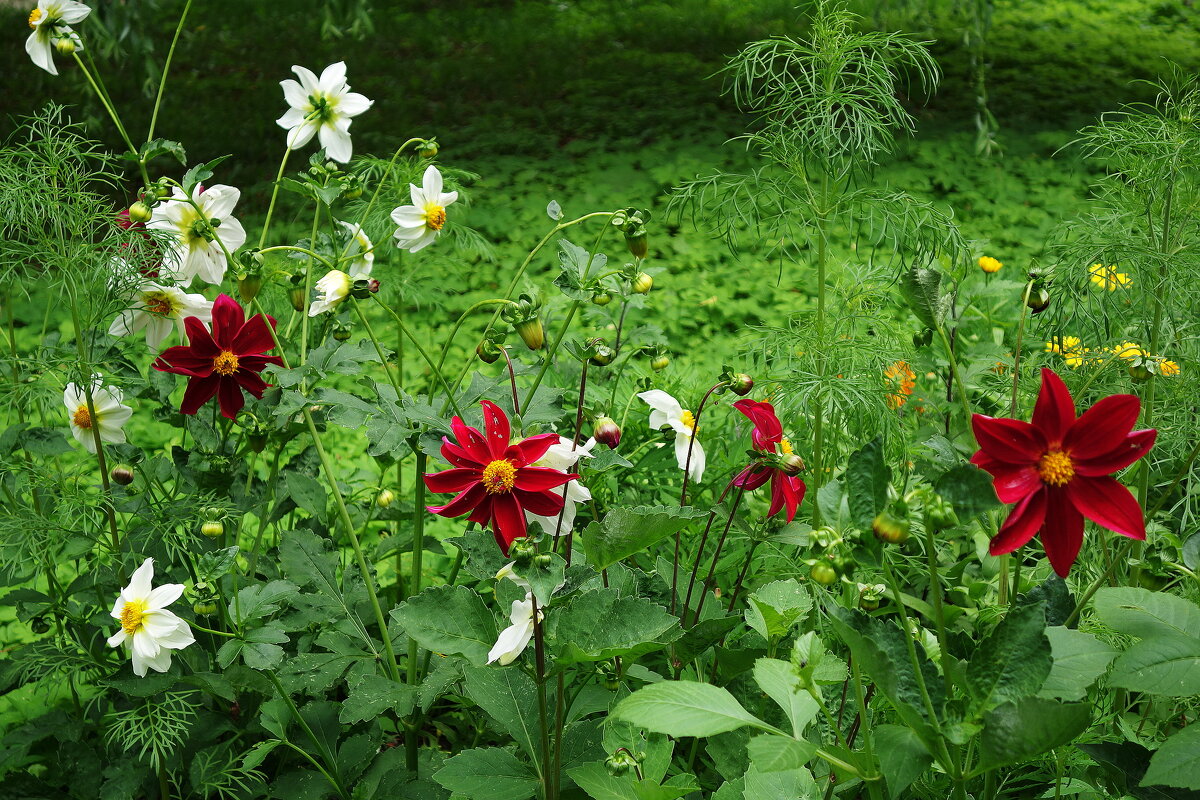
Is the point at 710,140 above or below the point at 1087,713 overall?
below

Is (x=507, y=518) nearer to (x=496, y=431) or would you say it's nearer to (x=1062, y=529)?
(x=496, y=431)

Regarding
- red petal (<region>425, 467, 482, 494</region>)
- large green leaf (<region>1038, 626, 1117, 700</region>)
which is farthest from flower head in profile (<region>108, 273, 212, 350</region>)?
large green leaf (<region>1038, 626, 1117, 700</region>)

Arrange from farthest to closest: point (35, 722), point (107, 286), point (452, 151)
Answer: point (452, 151), point (35, 722), point (107, 286)

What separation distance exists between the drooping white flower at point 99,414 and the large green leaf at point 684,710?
0.77m

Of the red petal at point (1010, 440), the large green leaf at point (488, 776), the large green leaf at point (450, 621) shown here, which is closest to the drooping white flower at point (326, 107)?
the large green leaf at point (450, 621)

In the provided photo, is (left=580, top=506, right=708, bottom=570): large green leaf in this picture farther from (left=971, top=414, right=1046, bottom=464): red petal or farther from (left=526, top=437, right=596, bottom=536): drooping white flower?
(left=971, top=414, right=1046, bottom=464): red petal

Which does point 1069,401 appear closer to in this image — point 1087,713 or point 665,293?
Answer: point 1087,713

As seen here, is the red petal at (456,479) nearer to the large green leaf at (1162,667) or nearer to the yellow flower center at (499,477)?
the yellow flower center at (499,477)

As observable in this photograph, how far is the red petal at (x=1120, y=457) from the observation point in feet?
2.34

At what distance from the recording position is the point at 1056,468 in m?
0.73

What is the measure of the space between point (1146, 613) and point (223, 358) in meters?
0.98

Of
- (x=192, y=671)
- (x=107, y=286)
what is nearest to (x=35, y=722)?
(x=192, y=671)

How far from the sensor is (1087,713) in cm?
63

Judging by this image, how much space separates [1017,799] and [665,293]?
6.52ft
